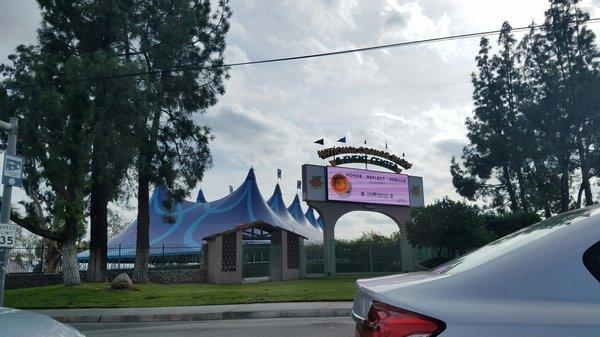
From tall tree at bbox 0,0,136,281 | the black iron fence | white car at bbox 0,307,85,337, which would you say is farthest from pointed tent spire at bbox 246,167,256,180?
white car at bbox 0,307,85,337

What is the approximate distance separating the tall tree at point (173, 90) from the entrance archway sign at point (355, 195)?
25.2 ft

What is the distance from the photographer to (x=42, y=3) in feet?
79.2

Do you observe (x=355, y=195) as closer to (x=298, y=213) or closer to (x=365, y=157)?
(x=365, y=157)

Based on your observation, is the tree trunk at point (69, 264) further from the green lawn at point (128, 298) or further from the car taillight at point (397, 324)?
the car taillight at point (397, 324)

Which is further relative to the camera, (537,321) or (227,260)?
(227,260)

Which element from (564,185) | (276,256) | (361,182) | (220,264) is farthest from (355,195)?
(564,185)

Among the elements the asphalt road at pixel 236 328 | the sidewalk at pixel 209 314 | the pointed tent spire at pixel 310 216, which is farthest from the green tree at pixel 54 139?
the pointed tent spire at pixel 310 216

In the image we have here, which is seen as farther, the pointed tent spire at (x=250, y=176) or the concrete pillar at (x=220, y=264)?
the pointed tent spire at (x=250, y=176)

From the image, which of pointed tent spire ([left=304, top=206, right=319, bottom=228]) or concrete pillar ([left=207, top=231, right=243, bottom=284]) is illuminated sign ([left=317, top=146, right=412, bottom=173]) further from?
pointed tent spire ([left=304, top=206, right=319, bottom=228])

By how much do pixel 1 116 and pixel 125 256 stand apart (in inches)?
559

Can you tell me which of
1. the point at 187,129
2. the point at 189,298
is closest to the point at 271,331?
the point at 189,298

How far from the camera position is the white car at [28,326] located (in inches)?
131

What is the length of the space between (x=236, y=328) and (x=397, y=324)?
9131 mm

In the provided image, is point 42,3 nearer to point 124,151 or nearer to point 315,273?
point 124,151
